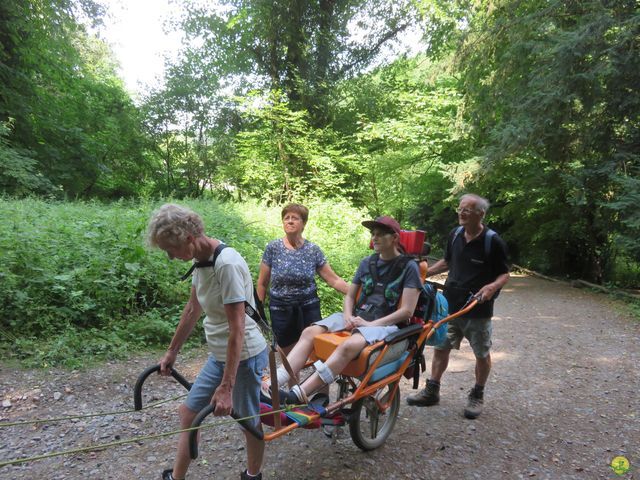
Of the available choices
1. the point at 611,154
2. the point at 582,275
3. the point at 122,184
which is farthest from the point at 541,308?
the point at 122,184

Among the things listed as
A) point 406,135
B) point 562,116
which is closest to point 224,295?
point 562,116

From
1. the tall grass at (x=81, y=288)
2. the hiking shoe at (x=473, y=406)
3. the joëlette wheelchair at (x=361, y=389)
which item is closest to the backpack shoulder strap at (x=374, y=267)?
the joëlette wheelchair at (x=361, y=389)

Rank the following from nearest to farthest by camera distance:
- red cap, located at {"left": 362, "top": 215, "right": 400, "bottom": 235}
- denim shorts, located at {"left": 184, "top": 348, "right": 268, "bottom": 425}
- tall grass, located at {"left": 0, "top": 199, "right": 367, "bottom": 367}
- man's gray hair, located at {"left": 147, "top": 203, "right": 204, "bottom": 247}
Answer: man's gray hair, located at {"left": 147, "top": 203, "right": 204, "bottom": 247}
denim shorts, located at {"left": 184, "top": 348, "right": 268, "bottom": 425}
red cap, located at {"left": 362, "top": 215, "right": 400, "bottom": 235}
tall grass, located at {"left": 0, "top": 199, "right": 367, "bottom": 367}

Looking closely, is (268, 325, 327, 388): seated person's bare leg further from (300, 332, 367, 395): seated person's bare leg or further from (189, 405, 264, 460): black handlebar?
(189, 405, 264, 460): black handlebar

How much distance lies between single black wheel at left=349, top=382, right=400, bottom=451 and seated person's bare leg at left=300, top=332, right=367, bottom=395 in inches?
13.8

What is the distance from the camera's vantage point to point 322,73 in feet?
57.5

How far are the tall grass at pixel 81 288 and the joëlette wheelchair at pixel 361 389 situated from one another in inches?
117

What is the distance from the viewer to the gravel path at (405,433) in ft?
10.0

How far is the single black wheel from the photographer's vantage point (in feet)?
9.83

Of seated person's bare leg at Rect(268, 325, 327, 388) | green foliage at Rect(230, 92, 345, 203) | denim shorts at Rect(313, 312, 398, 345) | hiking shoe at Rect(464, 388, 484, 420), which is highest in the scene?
green foliage at Rect(230, 92, 345, 203)

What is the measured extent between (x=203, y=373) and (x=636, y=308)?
32.9ft

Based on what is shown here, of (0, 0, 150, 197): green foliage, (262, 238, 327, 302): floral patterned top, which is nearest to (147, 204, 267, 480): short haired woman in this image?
(262, 238, 327, 302): floral patterned top

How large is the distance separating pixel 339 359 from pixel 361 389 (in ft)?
0.84

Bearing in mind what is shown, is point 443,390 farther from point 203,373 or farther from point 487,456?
point 203,373
